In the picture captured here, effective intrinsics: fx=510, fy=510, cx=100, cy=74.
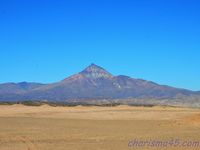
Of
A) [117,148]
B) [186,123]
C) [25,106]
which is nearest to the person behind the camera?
[117,148]

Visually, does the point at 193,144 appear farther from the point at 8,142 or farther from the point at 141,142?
the point at 8,142

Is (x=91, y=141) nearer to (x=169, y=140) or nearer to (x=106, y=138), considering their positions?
(x=106, y=138)

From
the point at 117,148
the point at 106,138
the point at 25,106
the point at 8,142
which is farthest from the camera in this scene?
the point at 25,106

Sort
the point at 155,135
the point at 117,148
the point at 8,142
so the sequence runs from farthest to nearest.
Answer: the point at 155,135 < the point at 8,142 < the point at 117,148

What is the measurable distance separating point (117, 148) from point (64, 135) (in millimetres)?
6320

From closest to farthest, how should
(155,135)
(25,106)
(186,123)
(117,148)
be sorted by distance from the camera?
(117,148) → (155,135) → (186,123) → (25,106)

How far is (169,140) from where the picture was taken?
2219 centimetres

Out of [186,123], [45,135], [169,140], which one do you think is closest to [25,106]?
[186,123]

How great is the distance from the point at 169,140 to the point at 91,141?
340 cm

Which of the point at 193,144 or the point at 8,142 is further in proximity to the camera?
the point at 8,142

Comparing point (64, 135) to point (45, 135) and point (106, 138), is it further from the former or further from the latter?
point (106, 138)

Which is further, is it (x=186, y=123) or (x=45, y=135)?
(x=186, y=123)

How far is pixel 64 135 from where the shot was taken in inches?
985

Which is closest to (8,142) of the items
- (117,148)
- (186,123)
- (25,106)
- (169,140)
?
(117,148)
